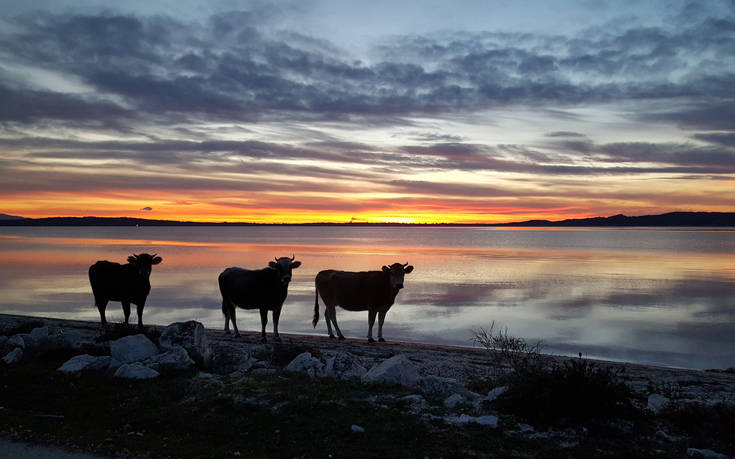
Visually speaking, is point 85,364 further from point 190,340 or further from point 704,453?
point 704,453

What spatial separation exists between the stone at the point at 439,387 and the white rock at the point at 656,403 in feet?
9.26

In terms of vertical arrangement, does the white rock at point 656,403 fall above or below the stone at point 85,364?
below

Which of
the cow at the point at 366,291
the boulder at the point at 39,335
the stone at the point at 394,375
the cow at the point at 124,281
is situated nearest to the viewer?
the stone at the point at 394,375

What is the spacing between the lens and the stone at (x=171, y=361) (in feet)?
32.3

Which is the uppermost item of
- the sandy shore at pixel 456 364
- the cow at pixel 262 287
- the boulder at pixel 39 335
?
the cow at pixel 262 287

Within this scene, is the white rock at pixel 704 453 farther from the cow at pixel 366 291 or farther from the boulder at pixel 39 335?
the boulder at pixel 39 335

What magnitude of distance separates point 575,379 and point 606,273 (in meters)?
44.1

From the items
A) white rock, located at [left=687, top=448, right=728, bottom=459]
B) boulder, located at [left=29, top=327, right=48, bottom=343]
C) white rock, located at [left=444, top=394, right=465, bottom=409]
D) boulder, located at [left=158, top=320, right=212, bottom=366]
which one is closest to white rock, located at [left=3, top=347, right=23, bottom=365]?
boulder, located at [left=29, top=327, right=48, bottom=343]

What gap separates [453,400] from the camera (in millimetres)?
8141

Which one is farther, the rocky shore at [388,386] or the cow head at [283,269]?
the cow head at [283,269]

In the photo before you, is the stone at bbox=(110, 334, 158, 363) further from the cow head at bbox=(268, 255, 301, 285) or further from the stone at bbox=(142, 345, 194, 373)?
the cow head at bbox=(268, 255, 301, 285)

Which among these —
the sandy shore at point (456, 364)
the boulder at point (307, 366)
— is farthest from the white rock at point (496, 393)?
the boulder at point (307, 366)

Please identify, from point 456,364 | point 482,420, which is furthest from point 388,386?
point 456,364

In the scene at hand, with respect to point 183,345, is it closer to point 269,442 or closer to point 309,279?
point 269,442
